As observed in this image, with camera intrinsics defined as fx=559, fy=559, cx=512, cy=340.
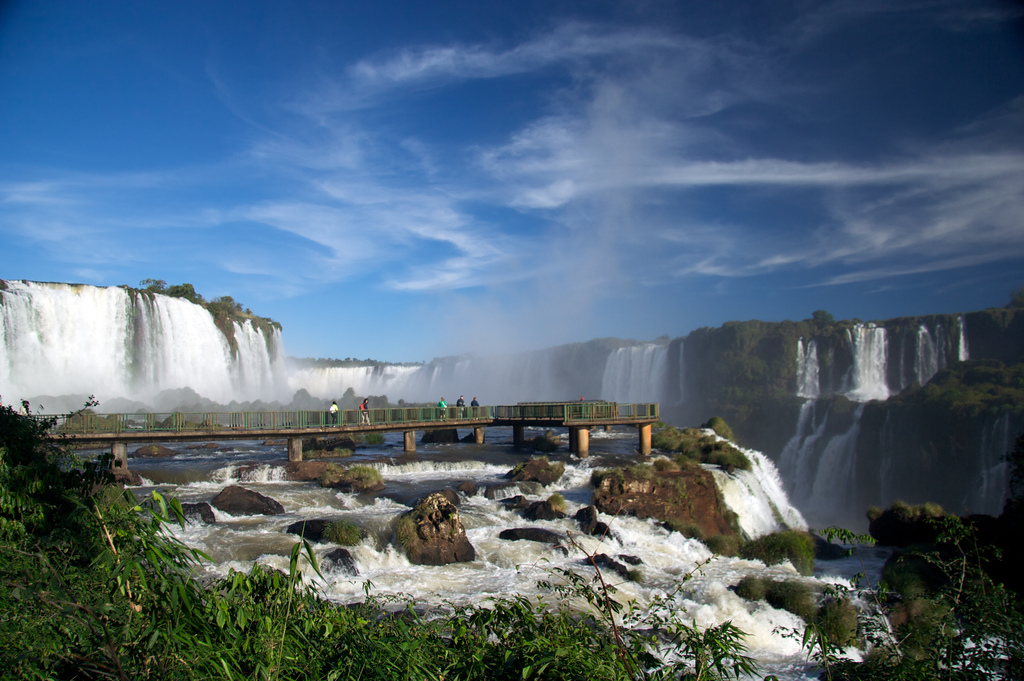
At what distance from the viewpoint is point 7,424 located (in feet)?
21.4

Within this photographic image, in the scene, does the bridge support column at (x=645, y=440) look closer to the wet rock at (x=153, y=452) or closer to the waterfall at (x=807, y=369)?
the wet rock at (x=153, y=452)

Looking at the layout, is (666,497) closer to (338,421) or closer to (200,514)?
(200,514)

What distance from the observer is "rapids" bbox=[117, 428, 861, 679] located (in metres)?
12.1

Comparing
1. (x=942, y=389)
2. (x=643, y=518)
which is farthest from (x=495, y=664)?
(x=942, y=389)

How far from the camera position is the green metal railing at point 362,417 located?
2422 cm

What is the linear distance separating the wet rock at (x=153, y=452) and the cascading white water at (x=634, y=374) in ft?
193

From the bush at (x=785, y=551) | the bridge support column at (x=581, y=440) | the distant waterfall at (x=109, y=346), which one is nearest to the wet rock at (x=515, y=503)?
the bush at (x=785, y=551)

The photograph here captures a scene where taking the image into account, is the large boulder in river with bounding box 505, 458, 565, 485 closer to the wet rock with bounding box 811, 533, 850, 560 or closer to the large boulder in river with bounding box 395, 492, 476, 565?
the large boulder in river with bounding box 395, 492, 476, 565

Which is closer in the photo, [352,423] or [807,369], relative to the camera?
[352,423]

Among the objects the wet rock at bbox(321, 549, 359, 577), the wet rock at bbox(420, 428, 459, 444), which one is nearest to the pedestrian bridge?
the wet rock at bbox(420, 428, 459, 444)

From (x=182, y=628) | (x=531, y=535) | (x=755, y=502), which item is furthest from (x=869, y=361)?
(x=182, y=628)

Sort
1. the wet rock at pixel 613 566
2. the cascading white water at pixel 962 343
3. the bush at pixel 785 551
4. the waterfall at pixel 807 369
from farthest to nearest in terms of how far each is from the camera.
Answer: the waterfall at pixel 807 369
the cascading white water at pixel 962 343
the bush at pixel 785 551
the wet rock at pixel 613 566

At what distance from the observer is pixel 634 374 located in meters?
80.1

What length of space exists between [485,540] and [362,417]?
13.9 metres
